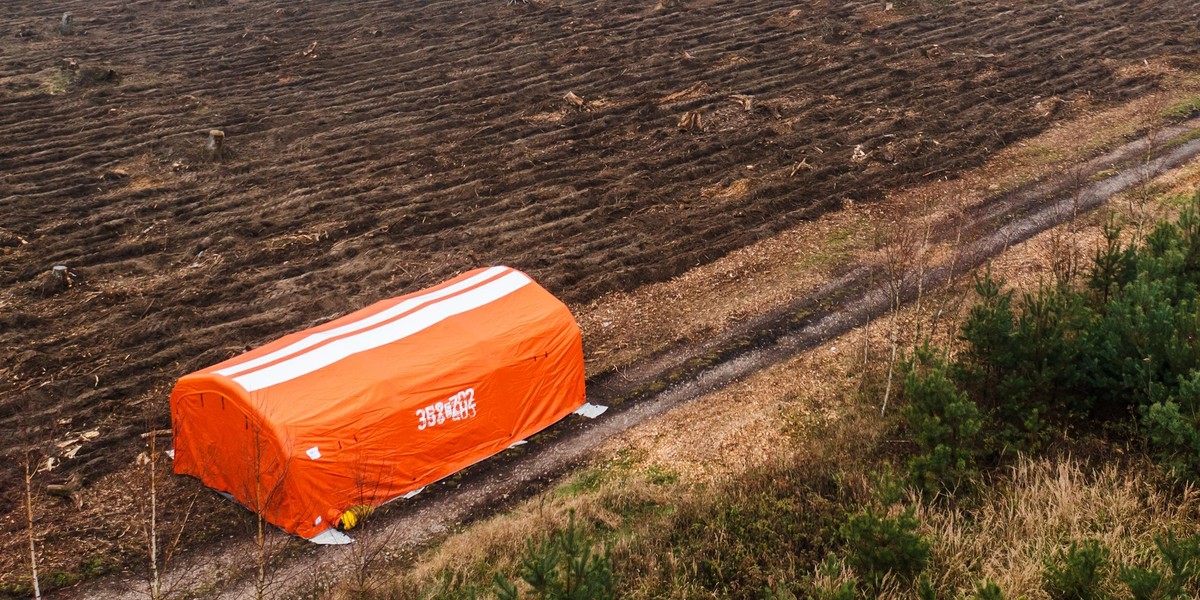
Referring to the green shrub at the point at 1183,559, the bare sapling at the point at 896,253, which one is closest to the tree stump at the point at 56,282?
the bare sapling at the point at 896,253

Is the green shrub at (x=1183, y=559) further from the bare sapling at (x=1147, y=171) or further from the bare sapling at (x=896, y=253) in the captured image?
the bare sapling at (x=1147, y=171)

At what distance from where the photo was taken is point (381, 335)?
49.6 feet

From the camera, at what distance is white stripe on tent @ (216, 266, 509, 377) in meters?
14.4

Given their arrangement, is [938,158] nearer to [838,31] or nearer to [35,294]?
[838,31]

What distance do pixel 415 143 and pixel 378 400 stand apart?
1260 cm

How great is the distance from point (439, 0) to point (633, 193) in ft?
57.3

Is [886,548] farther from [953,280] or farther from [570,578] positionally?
[953,280]

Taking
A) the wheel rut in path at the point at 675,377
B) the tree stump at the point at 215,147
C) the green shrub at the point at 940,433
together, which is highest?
the tree stump at the point at 215,147

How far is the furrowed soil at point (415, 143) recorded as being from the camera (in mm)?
18219

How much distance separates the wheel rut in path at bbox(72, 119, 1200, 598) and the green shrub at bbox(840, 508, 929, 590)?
5.42m

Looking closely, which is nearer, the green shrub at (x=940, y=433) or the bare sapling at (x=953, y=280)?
the green shrub at (x=940, y=433)

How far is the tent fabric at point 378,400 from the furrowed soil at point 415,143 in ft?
4.92

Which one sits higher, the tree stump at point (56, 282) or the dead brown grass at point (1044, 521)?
the tree stump at point (56, 282)

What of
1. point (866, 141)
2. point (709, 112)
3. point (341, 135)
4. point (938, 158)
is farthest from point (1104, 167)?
point (341, 135)
